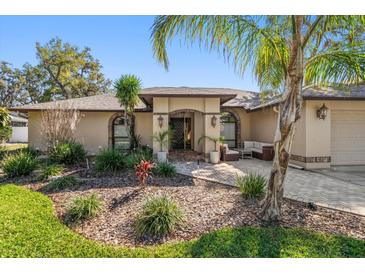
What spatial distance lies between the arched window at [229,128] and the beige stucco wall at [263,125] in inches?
54.9

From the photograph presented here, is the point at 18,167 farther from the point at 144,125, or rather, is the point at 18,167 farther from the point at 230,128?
the point at 230,128

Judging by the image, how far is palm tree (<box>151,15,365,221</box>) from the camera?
431 cm

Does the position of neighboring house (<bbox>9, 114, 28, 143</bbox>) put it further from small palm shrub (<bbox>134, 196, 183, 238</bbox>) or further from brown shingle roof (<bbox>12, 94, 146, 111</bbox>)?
small palm shrub (<bbox>134, 196, 183, 238</bbox>)

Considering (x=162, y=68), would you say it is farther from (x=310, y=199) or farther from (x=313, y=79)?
(x=310, y=199)

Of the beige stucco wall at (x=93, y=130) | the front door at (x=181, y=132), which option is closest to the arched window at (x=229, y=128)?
the front door at (x=181, y=132)

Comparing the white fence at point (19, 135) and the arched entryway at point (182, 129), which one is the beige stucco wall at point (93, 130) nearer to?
the arched entryway at point (182, 129)

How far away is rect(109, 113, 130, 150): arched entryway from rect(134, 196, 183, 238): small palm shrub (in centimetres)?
1160

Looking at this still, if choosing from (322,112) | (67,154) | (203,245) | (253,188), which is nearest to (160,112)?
(67,154)

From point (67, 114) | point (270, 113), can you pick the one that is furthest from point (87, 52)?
point (270, 113)

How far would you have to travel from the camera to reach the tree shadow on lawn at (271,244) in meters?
3.46

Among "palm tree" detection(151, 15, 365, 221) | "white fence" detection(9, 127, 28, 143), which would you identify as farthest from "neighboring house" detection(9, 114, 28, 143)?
"palm tree" detection(151, 15, 365, 221)

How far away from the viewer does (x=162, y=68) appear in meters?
5.21

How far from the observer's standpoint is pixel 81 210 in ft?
16.5
